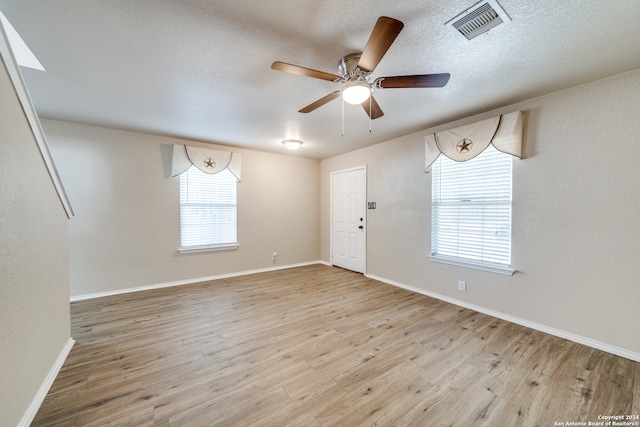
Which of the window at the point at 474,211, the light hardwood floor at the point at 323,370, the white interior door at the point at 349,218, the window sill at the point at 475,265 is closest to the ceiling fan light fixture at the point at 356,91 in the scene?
the window at the point at 474,211

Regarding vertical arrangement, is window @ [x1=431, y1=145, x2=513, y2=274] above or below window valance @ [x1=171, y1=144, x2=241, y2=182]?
below

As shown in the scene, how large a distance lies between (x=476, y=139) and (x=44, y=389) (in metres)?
4.54

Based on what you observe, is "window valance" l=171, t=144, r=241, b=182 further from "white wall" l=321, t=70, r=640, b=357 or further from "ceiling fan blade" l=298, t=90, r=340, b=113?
"white wall" l=321, t=70, r=640, b=357

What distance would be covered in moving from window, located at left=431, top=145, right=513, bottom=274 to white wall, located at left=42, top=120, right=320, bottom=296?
3220 millimetres

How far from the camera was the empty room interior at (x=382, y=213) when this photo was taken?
1490 millimetres

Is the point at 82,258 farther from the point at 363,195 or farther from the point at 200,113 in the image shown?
the point at 363,195

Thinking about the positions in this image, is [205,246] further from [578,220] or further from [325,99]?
[578,220]

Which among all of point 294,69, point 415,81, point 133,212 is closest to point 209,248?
point 133,212

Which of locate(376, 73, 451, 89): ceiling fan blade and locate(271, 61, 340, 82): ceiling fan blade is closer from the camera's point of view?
locate(271, 61, 340, 82): ceiling fan blade

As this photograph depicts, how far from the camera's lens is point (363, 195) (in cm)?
464

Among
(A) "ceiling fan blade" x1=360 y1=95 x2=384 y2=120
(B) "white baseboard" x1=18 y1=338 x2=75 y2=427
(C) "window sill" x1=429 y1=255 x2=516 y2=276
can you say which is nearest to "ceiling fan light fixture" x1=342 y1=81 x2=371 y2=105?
(A) "ceiling fan blade" x1=360 y1=95 x2=384 y2=120

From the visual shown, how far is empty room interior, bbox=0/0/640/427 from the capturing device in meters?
1.49

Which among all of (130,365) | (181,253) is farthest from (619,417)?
(181,253)

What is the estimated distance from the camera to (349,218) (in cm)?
497
